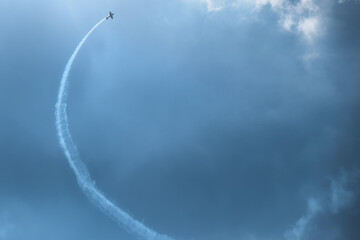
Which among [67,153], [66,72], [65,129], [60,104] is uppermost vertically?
[66,72]

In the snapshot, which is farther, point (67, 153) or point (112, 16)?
point (112, 16)

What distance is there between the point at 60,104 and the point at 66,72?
1302cm

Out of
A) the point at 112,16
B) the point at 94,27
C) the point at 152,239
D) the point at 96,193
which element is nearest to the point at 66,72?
the point at 94,27

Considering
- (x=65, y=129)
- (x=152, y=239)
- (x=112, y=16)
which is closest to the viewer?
(x=152, y=239)

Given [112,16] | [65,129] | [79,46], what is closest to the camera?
[65,129]

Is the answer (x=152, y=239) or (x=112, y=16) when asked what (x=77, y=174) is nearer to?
(x=152, y=239)

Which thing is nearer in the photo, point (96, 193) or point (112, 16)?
point (96, 193)

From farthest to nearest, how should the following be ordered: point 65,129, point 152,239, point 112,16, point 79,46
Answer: point 112,16, point 79,46, point 65,129, point 152,239

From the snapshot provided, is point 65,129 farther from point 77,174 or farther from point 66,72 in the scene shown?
point 66,72

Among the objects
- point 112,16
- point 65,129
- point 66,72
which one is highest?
point 112,16

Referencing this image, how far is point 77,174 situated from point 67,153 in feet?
27.4

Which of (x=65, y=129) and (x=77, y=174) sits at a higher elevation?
(x=65, y=129)

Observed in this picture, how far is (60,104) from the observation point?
9025cm

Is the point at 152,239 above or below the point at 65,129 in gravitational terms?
below
